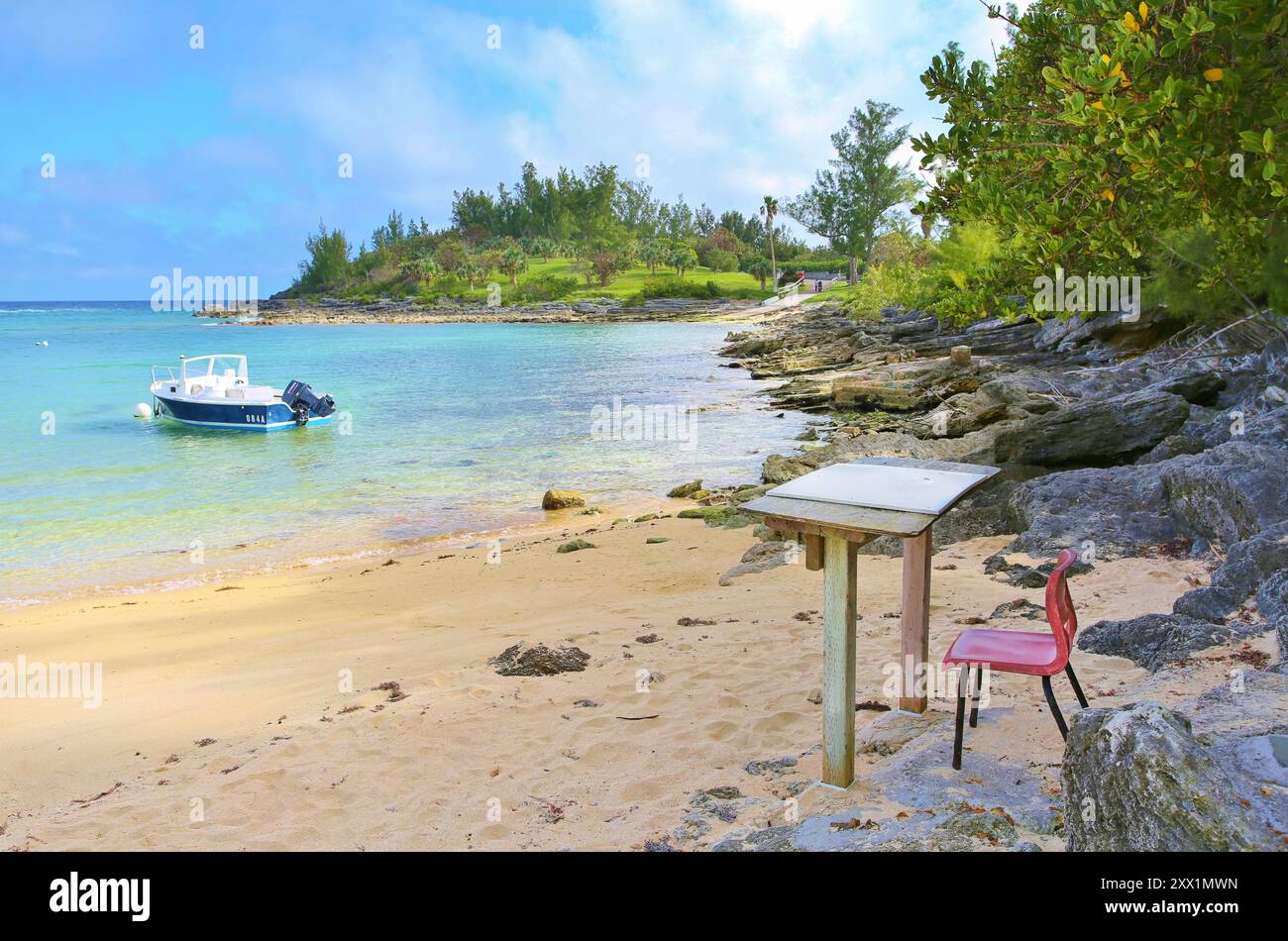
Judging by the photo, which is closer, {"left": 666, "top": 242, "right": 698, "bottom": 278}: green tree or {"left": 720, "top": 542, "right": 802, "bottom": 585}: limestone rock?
{"left": 720, "top": 542, "right": 802, "bottom": 585}: limestone rock

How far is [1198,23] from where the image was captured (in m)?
4.45

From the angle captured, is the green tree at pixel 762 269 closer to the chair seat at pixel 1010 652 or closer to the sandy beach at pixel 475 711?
the sandy beach at pixel 475 711

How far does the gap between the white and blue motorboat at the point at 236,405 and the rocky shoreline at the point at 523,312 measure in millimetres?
61477

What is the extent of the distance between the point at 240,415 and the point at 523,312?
89.9m

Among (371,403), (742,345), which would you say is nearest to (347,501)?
(371,403)

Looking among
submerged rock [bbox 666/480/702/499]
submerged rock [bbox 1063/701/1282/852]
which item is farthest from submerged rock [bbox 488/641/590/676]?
submerged rock [bbox 666/480/702/499]

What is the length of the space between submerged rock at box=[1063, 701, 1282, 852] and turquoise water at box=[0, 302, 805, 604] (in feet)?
45.7

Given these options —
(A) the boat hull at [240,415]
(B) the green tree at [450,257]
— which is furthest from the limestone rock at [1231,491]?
(B) the green tree at [450,257]

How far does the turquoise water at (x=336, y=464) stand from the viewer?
16500 millimetres

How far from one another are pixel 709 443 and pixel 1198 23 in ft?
69.9

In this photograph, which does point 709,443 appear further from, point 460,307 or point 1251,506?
point 460,307

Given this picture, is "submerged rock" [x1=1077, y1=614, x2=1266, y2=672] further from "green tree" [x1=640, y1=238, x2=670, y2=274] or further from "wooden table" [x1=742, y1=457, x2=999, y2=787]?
"green tree" [x1=640, y1=238, x2=670, y2=274]

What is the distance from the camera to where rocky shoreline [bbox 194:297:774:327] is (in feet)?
350

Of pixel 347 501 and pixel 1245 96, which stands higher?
pixel 1245 96
